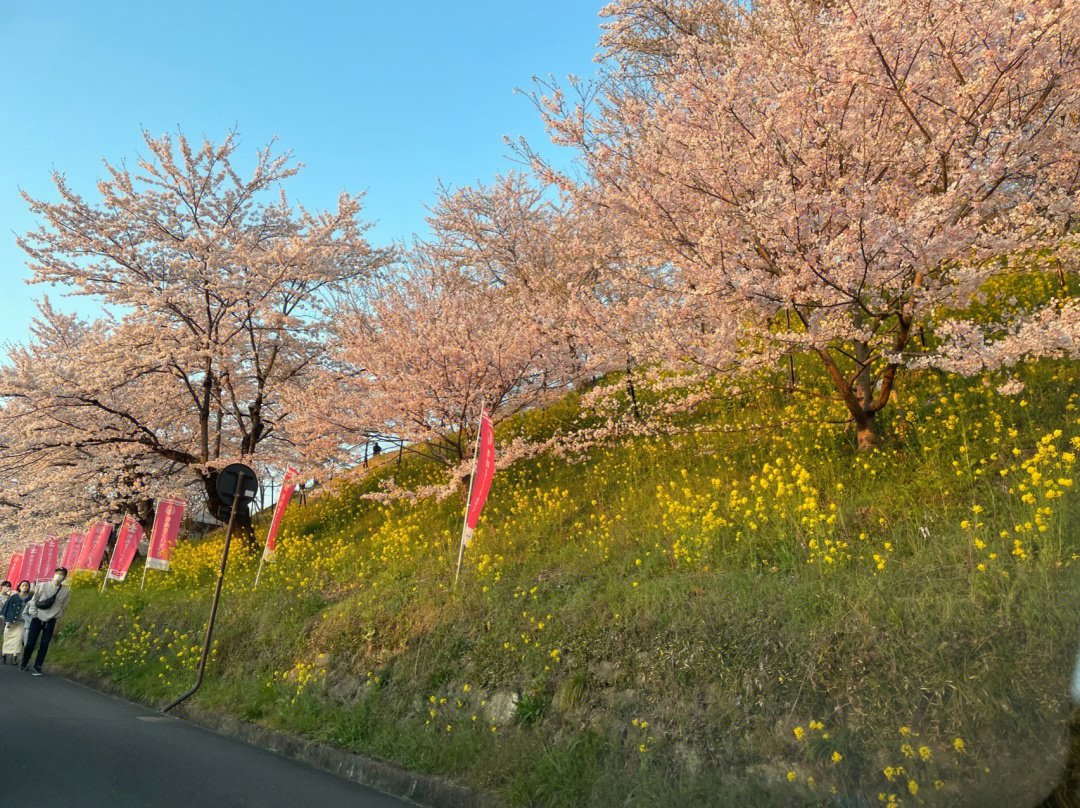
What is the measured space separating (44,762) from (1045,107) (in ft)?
32.5

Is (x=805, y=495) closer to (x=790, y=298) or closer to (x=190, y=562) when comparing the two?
(x=790, y=298)

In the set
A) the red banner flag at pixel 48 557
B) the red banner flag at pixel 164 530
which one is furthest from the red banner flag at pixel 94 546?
the red banner flag at pixel 164 530

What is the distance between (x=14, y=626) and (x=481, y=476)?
32.6 ft

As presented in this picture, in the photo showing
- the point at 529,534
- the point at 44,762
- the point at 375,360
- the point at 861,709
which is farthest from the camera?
the point at 375,360

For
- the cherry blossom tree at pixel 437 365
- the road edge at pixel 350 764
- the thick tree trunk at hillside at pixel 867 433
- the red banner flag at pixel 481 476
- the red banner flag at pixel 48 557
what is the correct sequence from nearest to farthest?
the road edge at pixel 350 764, the thick tree trunk at hillside at pixel 867 433, the red banner flag at pixel 481 476, the cherry blossom tree at pixel 437 365, the red banner flag at pixel 48 557

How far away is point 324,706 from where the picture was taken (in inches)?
262

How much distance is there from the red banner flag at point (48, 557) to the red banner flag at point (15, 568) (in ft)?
13.0

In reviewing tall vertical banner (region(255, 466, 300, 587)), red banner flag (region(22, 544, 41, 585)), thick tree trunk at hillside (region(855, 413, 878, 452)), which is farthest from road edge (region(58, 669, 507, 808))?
red banner flag (region(22, 544, 41, 585))

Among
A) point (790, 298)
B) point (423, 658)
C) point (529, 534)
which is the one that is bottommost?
point (423, 658)

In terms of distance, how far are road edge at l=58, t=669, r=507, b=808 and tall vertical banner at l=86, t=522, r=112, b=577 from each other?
11.9 m

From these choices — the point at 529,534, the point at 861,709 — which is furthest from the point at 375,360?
the point at 861,709

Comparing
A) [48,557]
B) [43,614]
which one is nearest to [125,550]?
[43,614]

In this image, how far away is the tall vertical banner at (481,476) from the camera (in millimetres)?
7906

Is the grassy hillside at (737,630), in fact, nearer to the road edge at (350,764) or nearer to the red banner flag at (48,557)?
the road edge at (350,764)
